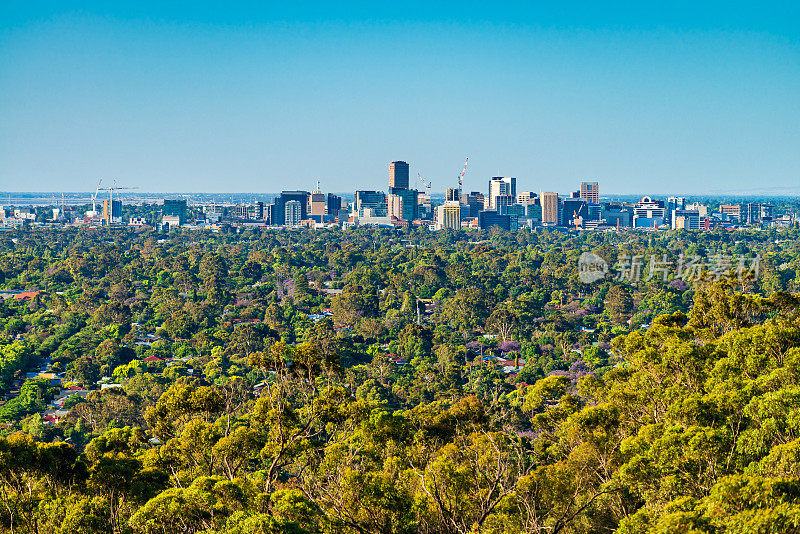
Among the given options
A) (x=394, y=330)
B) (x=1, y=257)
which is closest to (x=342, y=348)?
(x=394, y=330)

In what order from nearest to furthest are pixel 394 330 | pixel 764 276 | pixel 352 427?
pixel 352 427 → pixel 394 330 → pixel 764 276

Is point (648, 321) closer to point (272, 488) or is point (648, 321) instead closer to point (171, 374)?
point (171, 374)

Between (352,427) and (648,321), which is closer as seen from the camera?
(352,427)

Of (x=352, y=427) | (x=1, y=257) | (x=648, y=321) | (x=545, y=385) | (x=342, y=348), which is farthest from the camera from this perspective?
(x=1, y=257)

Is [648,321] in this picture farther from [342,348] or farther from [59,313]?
[59,313]

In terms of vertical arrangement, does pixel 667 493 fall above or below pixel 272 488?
above

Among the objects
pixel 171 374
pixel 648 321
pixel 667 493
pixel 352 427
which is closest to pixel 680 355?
pixel 667 493

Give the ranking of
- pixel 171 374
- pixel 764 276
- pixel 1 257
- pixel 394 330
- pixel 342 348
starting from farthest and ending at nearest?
pixel 1 257 < pixel 764 276 < pixel 394 330 < pixel 342 348 < pixel 171 374

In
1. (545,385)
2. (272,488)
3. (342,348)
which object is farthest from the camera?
(342,348)

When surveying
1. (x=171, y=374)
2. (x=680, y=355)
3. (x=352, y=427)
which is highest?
(x=680, y=355)
